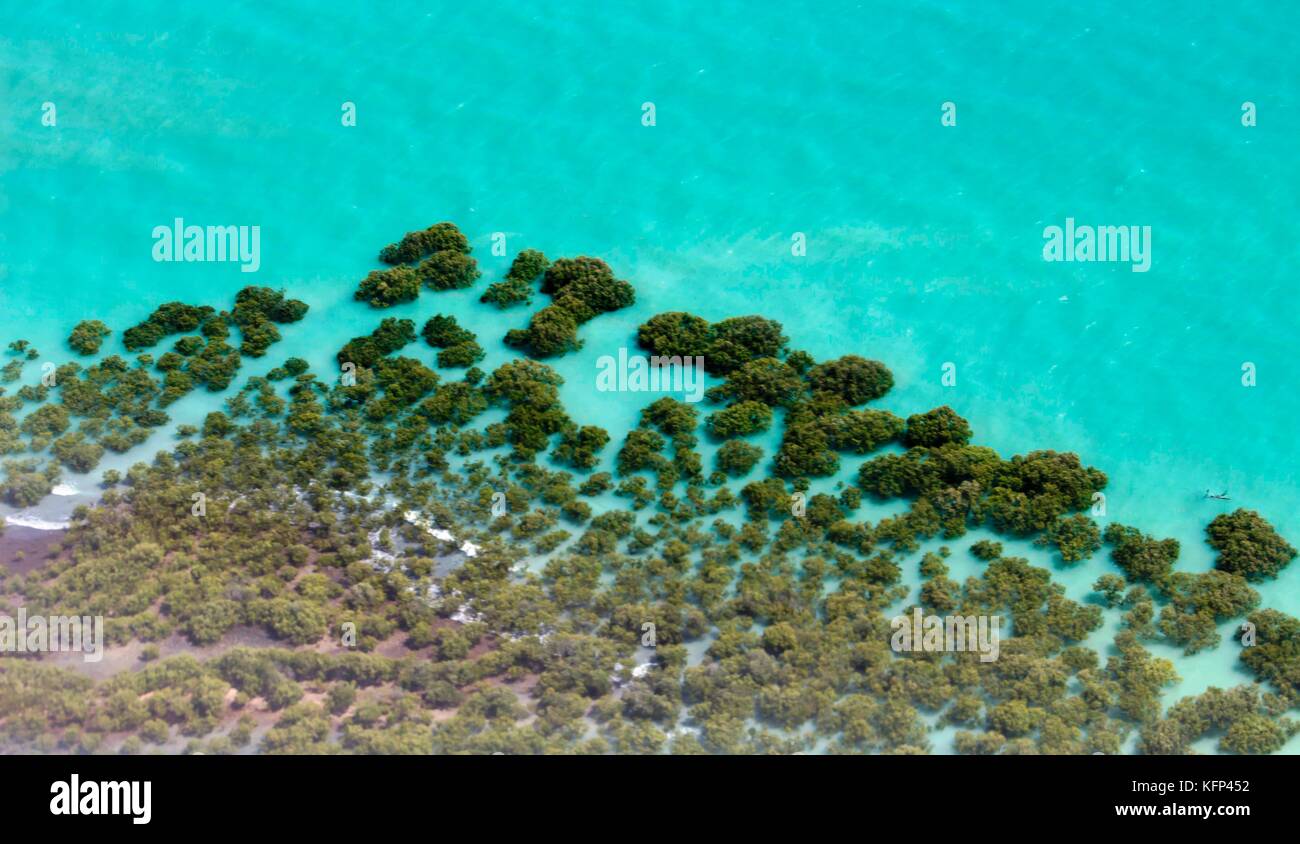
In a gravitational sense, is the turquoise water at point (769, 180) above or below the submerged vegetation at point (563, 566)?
above

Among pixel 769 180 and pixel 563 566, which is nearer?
pixel 563 566

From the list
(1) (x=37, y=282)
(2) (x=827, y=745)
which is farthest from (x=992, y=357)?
(1) (x=37, y=282)

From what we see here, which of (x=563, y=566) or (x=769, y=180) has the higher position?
(x=769, y=180)

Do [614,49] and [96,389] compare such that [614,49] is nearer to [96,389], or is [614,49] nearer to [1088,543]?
[96,389]

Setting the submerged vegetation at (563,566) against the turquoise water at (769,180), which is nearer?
the submerged vegetation at (563,566)
